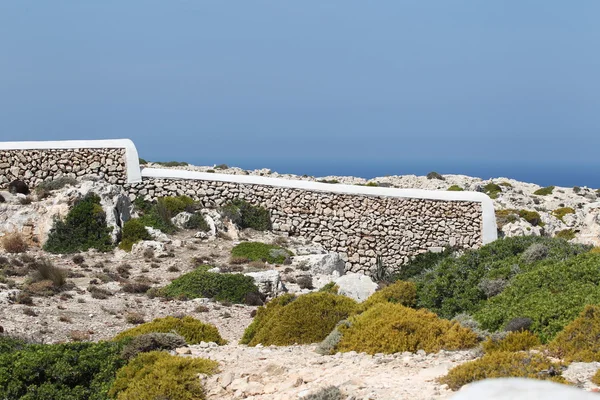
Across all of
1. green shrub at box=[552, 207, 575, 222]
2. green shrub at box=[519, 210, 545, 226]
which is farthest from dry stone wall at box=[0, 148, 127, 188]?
green shrub at box=[552, 207, 575, 222]

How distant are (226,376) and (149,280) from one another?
34.7 feet

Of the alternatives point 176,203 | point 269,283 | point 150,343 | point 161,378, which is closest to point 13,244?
point 176,203

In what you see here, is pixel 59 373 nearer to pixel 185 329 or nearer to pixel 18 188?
pixel 185 329

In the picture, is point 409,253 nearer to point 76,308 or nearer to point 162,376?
point 76,308

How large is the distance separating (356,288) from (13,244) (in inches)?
412

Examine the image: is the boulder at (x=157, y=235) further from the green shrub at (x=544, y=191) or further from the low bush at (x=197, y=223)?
the green shrub at (x=544, y=191)

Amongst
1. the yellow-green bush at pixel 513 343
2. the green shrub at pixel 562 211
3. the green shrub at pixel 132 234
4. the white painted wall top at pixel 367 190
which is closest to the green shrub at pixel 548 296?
the yellow-green bush at pixel 513 343

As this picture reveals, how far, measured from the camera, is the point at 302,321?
11.6 m

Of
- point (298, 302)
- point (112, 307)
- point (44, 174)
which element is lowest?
point (112, 307)

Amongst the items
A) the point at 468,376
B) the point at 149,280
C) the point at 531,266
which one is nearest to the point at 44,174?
the point at 149,280

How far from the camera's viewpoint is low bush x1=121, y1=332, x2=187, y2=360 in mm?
9715

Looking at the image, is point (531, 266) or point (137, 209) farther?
point (137, 209)

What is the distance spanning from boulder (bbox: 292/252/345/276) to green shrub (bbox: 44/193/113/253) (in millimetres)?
5862

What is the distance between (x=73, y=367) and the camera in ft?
30.9
